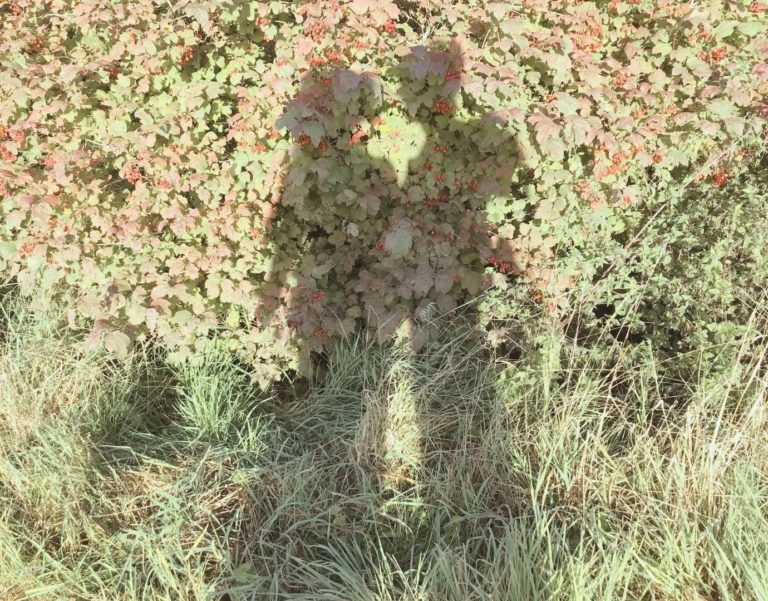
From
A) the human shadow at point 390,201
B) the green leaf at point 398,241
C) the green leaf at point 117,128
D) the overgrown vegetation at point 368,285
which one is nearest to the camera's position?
the overgrown vegetation at point 368,285

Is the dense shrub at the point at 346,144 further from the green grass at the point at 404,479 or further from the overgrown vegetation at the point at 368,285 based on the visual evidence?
the green grass at the point at 404,479

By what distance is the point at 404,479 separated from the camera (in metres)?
2.76

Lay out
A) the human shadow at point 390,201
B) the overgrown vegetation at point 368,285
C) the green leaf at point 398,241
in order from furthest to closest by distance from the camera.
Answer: the green leaf at point 398,241
the human shadow at point 390,201
the overgrown vegetation at point 368,285

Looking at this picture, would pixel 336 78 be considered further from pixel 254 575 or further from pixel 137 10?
pixel 254 575

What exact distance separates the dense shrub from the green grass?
43cm

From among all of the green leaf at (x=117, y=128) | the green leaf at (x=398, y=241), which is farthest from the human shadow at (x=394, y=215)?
the green leaf at (x=117, y=128)

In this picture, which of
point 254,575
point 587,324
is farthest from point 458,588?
point 587,324

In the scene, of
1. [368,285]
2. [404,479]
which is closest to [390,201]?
[368,285]

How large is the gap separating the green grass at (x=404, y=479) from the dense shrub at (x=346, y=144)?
→ 0.43 m

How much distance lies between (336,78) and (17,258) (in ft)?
7.20

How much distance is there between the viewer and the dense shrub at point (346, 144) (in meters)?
2.99

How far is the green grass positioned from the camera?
218 cm

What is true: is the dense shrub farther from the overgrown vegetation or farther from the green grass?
the green grass

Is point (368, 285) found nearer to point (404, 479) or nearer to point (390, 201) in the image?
point (390, 201)
